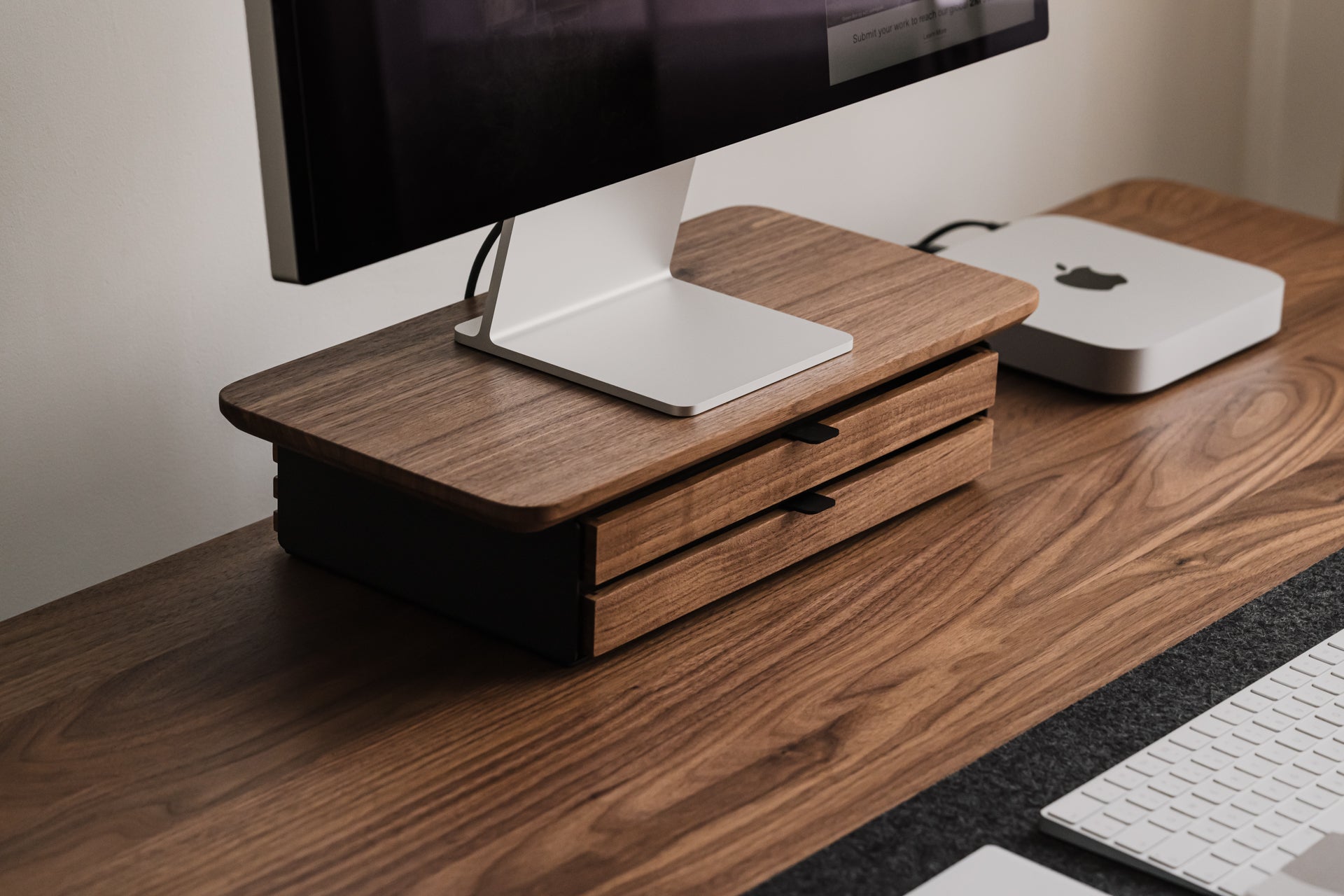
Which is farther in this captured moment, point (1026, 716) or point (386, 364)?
Result: point (386, 364)

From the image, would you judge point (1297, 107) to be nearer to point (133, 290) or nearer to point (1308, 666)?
point (1308, 666)

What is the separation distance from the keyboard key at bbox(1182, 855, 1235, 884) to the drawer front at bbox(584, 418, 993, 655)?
12.3 inches

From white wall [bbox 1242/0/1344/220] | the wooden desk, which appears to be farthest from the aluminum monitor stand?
white wall [bbox 1242/0/1344/220]

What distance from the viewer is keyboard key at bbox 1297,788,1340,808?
709 mm

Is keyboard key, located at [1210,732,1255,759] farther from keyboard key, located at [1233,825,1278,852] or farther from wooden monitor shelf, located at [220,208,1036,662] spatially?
wooden monitor shelf, located at [220,208,1036,662]

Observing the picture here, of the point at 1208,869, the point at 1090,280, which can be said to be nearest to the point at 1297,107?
the point at 1090,280

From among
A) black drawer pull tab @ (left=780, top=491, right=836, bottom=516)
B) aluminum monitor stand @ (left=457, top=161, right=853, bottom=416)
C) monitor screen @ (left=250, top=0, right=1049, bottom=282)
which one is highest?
monitor screen @ (left=250, top=0, right=1049, bottom=282)

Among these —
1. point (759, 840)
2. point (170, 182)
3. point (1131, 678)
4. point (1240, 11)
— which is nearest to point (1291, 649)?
point (1131, 678)

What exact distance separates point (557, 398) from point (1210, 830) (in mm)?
408

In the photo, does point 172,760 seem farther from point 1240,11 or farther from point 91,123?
point 1240,11

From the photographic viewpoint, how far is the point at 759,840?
709 mm

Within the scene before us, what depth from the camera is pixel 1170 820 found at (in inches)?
27.6

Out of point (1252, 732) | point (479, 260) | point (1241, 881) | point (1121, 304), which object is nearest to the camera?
point (1241, 881)

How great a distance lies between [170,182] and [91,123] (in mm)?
67
